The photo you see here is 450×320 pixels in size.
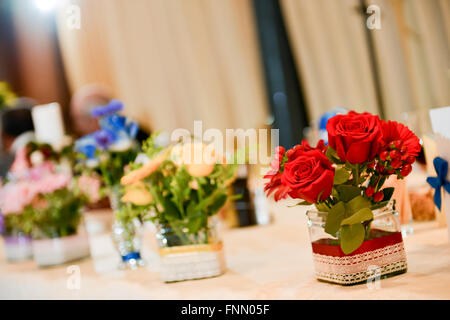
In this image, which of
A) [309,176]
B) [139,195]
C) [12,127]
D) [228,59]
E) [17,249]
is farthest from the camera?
[228,59]

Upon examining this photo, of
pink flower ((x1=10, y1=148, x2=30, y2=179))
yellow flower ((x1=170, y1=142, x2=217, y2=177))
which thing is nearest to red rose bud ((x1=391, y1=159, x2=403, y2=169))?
yellow flower ((x1=170, y1=142, x2=217, y2=177))

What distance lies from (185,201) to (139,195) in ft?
0.30

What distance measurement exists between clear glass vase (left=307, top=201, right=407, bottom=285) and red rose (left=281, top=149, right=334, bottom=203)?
0.06 metres

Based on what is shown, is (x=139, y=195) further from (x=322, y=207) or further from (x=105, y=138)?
(x=322, y=207)

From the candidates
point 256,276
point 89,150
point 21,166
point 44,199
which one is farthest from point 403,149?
point 21,166

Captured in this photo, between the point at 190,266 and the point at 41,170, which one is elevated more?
the point at 41,170

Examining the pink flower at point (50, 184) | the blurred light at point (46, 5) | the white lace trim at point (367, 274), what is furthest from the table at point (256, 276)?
the blurred light at point (46, 5)

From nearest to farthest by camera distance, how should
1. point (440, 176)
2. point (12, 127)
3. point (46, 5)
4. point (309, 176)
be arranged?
point (309, 176) → point (440, 176) → point (12, 127) → point (46, 5)

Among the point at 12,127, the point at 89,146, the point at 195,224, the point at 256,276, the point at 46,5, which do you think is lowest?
the point at 256,276

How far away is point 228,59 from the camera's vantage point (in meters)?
4.00

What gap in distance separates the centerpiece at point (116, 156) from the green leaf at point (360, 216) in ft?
2.13

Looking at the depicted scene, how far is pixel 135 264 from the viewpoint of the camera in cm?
133

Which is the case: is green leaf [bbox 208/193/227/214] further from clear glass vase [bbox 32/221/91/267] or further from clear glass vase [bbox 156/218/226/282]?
clear glass vase [bbox 32/221/91/267]

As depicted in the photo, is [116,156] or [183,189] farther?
[116,156]
